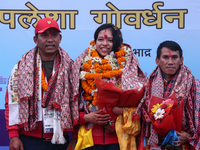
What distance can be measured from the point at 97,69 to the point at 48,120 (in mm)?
737

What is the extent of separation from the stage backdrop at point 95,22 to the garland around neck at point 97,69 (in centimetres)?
84

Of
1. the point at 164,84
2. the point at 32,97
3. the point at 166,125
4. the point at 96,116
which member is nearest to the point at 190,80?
the point at 164,84

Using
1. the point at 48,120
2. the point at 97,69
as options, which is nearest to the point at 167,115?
the point at 97,69

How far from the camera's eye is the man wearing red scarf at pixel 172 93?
2.50 metres

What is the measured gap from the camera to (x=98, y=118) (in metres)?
2.65

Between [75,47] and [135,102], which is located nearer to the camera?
[135,102]

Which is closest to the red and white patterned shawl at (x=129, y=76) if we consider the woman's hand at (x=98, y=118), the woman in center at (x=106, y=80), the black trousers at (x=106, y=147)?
the woman in center at (x=106, y=80)

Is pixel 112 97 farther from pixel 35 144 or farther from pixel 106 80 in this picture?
pixel 35 144

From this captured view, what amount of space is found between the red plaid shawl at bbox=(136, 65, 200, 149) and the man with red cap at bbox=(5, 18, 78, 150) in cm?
72

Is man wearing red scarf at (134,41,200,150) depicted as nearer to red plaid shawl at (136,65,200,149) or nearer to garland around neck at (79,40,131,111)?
red plaid shawl at (136,65,200,149)

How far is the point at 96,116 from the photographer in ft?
8.73

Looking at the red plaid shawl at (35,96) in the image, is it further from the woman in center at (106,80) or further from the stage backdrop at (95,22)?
the stage backdrop at (95,22)

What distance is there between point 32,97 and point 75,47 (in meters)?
1.22

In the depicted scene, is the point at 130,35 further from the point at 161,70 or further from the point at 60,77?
the point at 60,77
